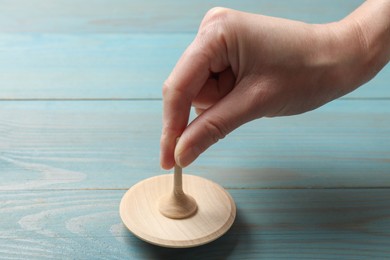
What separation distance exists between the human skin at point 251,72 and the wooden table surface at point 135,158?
0.30 feet

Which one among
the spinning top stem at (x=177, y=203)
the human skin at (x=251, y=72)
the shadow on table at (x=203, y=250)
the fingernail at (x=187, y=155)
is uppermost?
the human skin at (x=251, y=72)

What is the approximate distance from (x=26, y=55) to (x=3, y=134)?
216mm

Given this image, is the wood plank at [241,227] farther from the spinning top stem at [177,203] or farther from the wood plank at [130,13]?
the wood plank at [130,13]

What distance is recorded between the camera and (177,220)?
0.50 m

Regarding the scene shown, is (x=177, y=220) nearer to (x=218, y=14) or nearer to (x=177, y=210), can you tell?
(x=177, y=210)

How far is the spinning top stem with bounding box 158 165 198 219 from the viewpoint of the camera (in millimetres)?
506

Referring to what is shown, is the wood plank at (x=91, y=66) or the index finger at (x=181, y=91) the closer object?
the index finger at (x=181, y=91)

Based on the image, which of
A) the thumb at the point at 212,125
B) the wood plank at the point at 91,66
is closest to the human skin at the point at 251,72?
the thumb at the point at 212,125

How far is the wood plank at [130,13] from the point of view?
93 cm

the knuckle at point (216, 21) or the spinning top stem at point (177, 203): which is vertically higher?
the knuckle at point (216, 21)

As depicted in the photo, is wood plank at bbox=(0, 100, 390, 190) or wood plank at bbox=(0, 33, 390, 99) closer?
wood plank at bbox=(0, 100, 390, 190)

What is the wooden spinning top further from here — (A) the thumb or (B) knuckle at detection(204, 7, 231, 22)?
(B) knuckle at detection(204, 7, 231, 22)

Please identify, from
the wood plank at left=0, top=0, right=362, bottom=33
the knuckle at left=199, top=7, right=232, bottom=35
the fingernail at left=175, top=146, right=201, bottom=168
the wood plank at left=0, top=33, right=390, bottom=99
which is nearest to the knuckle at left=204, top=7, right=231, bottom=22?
the knuckle at left=199, top=7, right=232, bottom=35

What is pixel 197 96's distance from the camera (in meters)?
0.56
